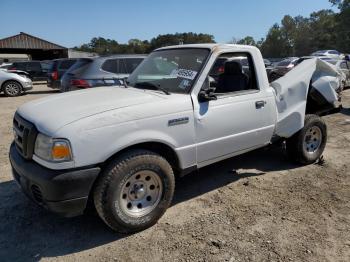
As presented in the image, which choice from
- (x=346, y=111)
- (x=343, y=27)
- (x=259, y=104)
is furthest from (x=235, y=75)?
(x=343, y=27)

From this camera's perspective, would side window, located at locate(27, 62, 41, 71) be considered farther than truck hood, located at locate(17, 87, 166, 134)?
Yes

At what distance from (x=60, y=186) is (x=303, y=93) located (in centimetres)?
375

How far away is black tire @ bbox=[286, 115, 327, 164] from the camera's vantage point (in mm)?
5250

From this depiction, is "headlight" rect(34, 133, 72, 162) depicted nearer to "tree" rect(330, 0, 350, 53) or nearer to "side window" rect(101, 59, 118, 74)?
"side window" rect(101, 59, 118, 74)

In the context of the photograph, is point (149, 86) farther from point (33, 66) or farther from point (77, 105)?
point (33, 66)

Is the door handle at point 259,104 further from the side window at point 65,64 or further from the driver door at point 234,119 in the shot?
the side window at point 65,64

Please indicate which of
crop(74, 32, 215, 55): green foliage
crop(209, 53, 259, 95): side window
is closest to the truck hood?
crop(209, 53, 259, 95): side window

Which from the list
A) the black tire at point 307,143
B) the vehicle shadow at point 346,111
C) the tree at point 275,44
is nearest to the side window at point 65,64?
the vehicle shadow at point 346,111

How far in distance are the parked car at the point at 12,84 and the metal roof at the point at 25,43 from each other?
30.9 m

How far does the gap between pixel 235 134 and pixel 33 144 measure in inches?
91.4

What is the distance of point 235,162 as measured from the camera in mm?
5656

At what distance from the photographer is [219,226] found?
3705 millimetres

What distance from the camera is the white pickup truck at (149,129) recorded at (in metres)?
3.09

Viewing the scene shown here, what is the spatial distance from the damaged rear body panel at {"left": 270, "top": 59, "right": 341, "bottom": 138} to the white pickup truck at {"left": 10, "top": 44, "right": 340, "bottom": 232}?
0.02 meters
